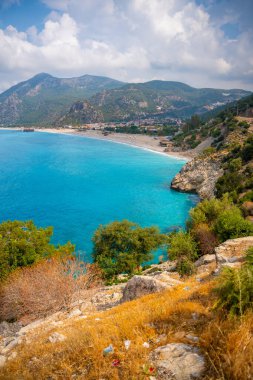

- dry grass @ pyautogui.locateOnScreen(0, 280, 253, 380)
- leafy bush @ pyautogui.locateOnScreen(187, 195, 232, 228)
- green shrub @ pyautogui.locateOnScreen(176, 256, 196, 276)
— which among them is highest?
dry grass @ pyautogui.locateOnScreen(0, 280, 253, 380)

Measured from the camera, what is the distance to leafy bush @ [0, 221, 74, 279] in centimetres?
2427

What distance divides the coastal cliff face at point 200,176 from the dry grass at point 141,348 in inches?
2256

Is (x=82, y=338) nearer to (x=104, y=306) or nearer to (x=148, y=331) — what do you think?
(x=148, y=331)

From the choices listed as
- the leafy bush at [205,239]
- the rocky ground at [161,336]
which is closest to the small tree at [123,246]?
the leafy bush at [205,239]

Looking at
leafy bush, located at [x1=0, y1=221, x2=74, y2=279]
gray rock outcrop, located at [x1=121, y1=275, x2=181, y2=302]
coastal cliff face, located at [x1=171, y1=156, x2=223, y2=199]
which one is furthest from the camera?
coastal cliff face, located at [x1=171, y1=156, x2=223, y2=199]

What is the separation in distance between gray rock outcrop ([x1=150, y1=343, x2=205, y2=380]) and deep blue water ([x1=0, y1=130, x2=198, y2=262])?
35404mm

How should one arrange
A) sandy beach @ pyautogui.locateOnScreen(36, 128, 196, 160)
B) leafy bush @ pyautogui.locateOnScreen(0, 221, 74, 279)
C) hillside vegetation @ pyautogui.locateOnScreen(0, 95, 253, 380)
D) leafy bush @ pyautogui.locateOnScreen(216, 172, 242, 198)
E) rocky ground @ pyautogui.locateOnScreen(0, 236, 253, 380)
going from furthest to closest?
sandy beach @ pyautogui.locateOnScreen(36, 128, 196, 160) → leafy bush @ pyautogui.locateOnScreen(216, 172, 242, 198) → leafy bush @ pyautogui.locateOnScreen(0, 221, 74, 279) → hillside vegetation @ pyautogui.locateOnScreen(0, 95, 253, 380) → rocky ground @ pyautogui.locateOnScreen(0, 236, 253, 380)

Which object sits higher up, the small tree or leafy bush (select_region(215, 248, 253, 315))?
leafy bush (select_region(215, 248, 253, 315))

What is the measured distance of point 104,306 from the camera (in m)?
16.4

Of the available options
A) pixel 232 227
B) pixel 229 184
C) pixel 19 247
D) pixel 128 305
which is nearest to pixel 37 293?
pixel 19 247

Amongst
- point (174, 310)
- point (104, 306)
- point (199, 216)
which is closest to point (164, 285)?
point (104, 306)

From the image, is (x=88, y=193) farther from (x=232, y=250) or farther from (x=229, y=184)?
(x=232, y=250)

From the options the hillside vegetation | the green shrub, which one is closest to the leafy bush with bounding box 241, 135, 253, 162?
the hillside vegetation

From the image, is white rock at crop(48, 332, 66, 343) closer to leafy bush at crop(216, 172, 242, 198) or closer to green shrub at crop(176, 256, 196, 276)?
green shrub at crop(176, 256, 196, 276)
